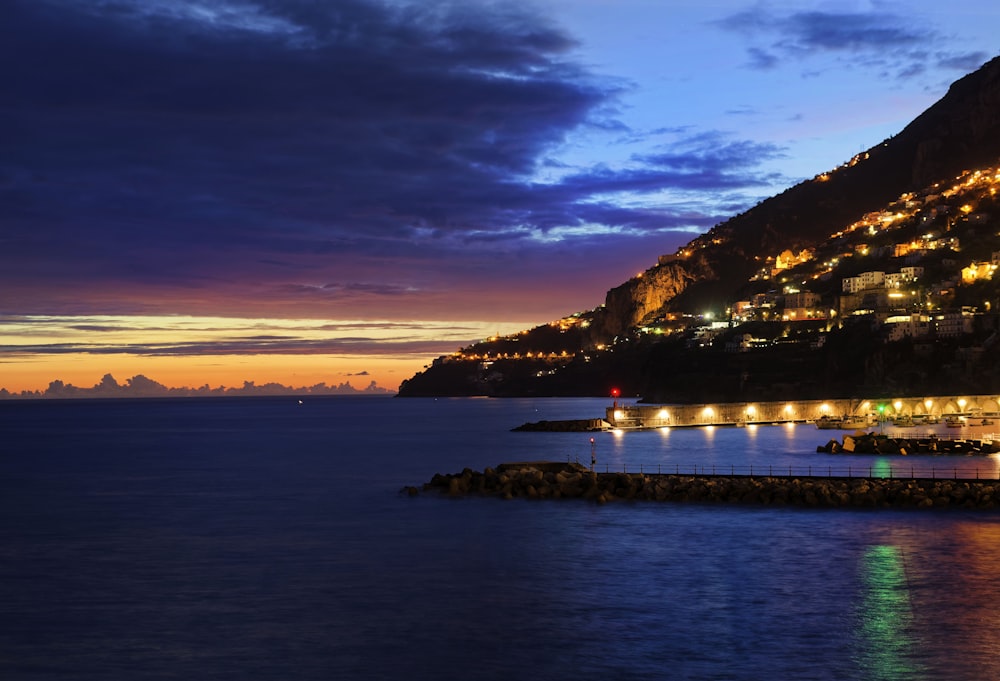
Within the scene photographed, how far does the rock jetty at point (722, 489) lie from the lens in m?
52.3

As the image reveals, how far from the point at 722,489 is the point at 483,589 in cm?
2410

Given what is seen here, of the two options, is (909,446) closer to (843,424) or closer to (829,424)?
(843,424)

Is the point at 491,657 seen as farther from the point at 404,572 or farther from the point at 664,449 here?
the point at 664,449

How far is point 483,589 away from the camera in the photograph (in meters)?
36.2

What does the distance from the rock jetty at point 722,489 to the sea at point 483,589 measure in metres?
1.40

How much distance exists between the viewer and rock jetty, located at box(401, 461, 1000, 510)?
172ft

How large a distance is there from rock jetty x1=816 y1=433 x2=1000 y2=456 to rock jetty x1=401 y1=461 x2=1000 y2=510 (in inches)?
1068

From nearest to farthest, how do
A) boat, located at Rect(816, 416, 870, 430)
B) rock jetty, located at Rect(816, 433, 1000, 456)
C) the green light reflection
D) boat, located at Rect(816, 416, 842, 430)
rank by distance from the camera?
1. the green light reflection
2. rock jetty, located at Rect(816, 433, 1000, 456)
3. boat, located at Rect(816, 416, 870, 430)
4. boat, located at Rect(816, 416, 842, 430)

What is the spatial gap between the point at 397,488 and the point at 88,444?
80.2 metres

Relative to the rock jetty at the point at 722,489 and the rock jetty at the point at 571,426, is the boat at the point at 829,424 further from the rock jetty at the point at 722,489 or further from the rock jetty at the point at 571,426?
the rock jetty at the point at 722,489

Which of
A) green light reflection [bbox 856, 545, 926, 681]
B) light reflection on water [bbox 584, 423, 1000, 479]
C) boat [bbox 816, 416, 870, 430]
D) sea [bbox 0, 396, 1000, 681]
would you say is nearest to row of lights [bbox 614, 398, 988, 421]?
light reflection on water [bbox 584, 423, 1000, 479]

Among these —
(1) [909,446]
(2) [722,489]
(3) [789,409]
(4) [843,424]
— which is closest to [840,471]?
(1) [909,446]

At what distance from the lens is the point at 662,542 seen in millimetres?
44344

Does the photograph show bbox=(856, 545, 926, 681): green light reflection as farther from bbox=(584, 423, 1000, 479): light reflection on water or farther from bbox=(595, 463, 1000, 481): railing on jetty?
bbox=(595, 463, 1000, 481): railing on jetty
